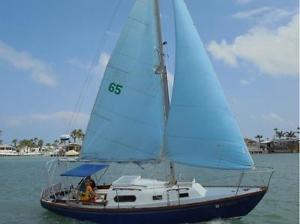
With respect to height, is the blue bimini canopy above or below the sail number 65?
below

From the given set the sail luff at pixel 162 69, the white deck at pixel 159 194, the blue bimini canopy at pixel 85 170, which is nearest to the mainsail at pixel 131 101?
the sail luff at pixel 162 69

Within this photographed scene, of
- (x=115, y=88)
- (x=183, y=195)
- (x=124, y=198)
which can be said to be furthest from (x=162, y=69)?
(x=124, y=198)

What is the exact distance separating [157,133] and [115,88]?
3.40 meters

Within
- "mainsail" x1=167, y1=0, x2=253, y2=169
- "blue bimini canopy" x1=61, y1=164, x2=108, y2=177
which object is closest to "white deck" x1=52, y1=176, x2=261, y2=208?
"mainsail" x1=167, y1=0, x2=253, y2=169

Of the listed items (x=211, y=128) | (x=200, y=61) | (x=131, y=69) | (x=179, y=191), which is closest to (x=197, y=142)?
(x=211, y=128)

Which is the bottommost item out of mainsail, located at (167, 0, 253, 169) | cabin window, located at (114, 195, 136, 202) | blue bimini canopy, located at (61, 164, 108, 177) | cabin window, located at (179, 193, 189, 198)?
cabin window, located at (114, 195, 136, 202)

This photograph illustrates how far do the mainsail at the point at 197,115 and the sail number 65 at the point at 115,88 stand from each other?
3319 mm

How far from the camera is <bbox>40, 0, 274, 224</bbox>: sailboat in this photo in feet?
70.1

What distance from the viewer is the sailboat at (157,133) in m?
21.4

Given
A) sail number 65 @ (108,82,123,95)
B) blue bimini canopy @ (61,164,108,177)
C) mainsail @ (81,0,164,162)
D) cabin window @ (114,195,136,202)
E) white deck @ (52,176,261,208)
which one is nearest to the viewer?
white deck @ (52,176,261,208)

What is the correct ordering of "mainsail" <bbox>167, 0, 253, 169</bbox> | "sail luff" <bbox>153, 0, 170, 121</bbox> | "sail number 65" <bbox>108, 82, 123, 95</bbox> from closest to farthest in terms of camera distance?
"mainsail" <bbox>167, 0, 253, 169</bbox> < "sail luff" <bbox>153, 0, 170, 121</bbox> < "sail number 65" <bbox>108, 82, 123, 95</bbox>

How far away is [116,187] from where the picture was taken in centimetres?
2273

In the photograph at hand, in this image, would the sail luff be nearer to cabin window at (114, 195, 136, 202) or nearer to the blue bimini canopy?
cabin window at (114, 195, 136, 202)

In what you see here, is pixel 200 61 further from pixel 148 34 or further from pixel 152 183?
pixel 152 183
